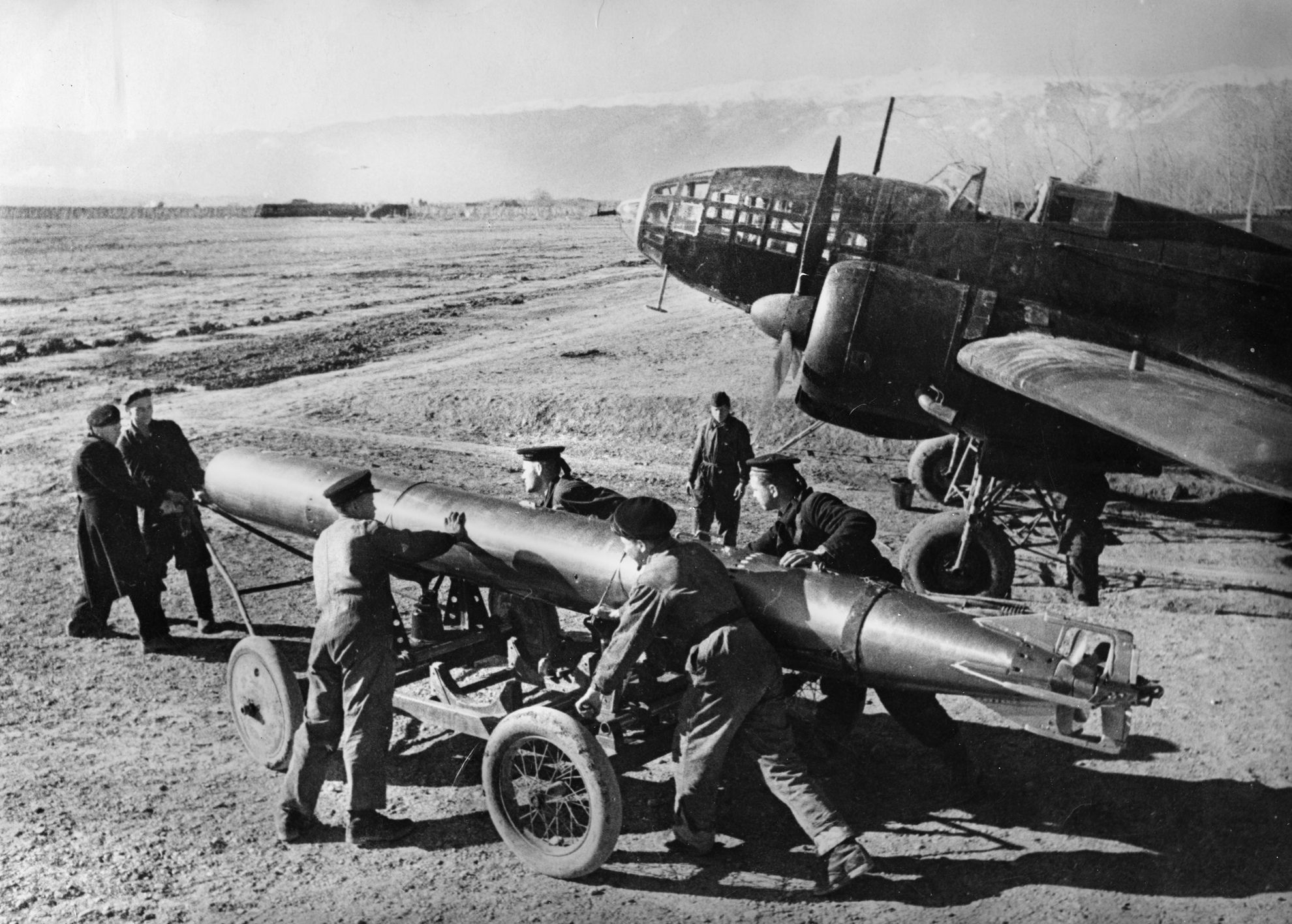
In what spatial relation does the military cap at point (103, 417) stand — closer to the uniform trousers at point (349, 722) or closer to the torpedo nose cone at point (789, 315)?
the uniform trousers at point (349, 722)

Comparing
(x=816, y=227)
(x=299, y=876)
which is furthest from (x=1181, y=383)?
(x=299, y=876)

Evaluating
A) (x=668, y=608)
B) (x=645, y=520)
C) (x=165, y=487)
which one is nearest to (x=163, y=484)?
(x=165, y=487)

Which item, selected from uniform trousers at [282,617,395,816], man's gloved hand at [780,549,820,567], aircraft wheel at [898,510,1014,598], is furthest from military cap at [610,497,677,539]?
aircraft wheel at [898,510,1014,598]

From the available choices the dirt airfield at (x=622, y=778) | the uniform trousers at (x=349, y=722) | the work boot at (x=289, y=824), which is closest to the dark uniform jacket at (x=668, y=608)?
the dirt airfield at (x=622, y=778)

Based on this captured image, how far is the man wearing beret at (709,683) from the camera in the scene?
4.54 metres

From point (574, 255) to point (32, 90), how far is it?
2105cm

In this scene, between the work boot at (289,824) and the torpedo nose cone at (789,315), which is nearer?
the work boot at (289,824)

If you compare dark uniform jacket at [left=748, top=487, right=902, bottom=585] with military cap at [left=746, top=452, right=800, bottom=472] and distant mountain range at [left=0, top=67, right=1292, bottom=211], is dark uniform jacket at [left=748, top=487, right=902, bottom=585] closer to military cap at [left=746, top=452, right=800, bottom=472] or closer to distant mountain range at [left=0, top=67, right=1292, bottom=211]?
military cap at [left=746, top=452, right=800, bottom=472]

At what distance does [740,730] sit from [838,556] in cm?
118

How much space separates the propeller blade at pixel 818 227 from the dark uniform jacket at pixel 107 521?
6.27 metres

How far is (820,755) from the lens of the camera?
5789mm

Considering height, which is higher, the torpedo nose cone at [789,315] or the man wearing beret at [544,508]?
the torpedo nose cone at [789,315]

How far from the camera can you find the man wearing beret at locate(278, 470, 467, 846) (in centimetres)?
498

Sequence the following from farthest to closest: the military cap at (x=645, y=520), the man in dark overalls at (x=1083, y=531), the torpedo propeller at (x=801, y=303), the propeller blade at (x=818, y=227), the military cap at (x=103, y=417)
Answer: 1. the propeller blade at (x=818, y=227)
2. the torpedo propeller at (x=801, y=303)
3. the man in dark overalls at (x=1083, y=531)
4. the military cap at (x=103, y=417)
5. the military cap at (x=645, y=520)
